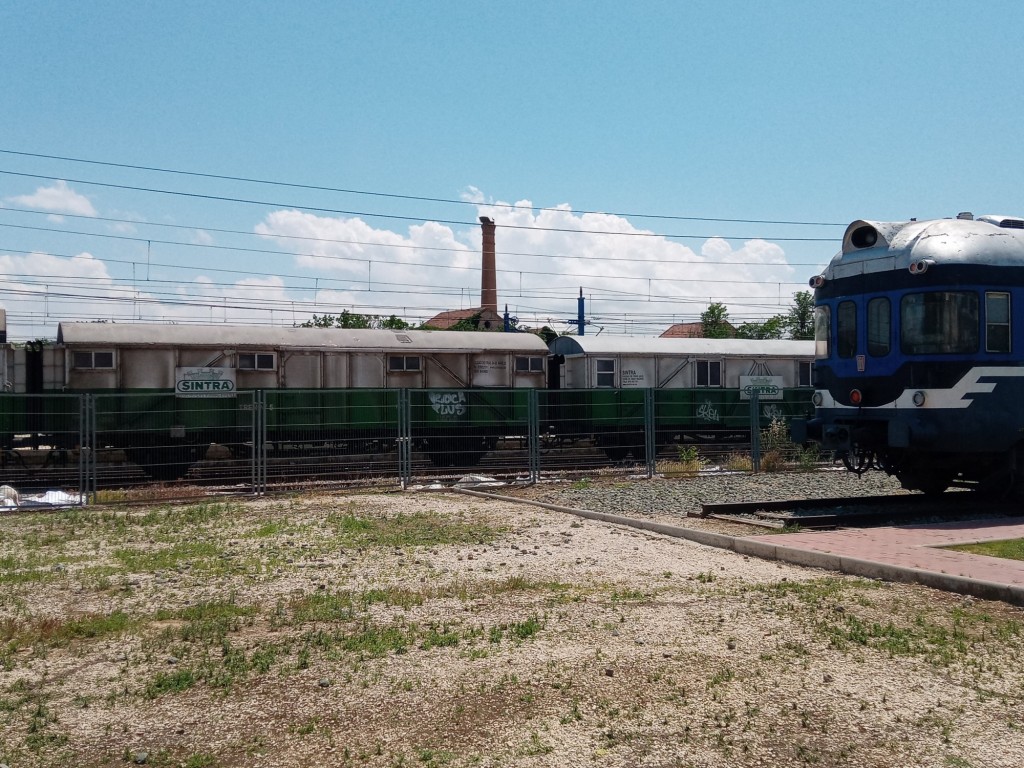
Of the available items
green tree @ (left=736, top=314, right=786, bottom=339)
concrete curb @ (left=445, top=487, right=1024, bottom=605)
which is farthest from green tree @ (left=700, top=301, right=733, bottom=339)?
concrete curb @ (left=445, top=487, right=1024, bottom=605)

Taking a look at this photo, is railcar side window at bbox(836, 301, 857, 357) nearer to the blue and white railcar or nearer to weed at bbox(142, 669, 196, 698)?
the blue and white railcar

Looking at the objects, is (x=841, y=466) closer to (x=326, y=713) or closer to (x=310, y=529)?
(x=310, y=529)

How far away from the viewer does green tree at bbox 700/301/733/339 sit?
64550 millimetres

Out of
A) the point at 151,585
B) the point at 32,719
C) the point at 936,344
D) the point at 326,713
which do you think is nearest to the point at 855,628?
the point at 326,713

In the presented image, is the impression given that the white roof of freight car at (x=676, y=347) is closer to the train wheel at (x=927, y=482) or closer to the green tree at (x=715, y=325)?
the train wheel at (x=927, y=482)

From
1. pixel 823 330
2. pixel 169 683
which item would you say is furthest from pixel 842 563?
pixel 169 683

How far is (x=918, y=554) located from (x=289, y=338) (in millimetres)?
16140

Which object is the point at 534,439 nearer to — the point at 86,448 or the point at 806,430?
the point at 806,430

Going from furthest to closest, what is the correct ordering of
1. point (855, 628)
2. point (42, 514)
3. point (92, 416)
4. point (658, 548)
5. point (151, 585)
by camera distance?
point (92, 416)
point (42, 514)
point (658, 548)
point (151, 585)
point (855, 628)

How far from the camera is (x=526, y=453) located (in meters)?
20.0

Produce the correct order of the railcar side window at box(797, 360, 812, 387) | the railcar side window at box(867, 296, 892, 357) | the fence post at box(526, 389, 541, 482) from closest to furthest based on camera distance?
the railcar side window at box(867, 296, 892, 357) < the fence post at box(526, 389, 541, 482) < the railcar side window at box(797, 360, 812, 387)

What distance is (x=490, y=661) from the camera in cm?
586

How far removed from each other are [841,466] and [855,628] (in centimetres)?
1621

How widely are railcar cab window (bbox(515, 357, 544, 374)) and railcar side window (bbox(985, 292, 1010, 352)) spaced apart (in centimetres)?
1397
